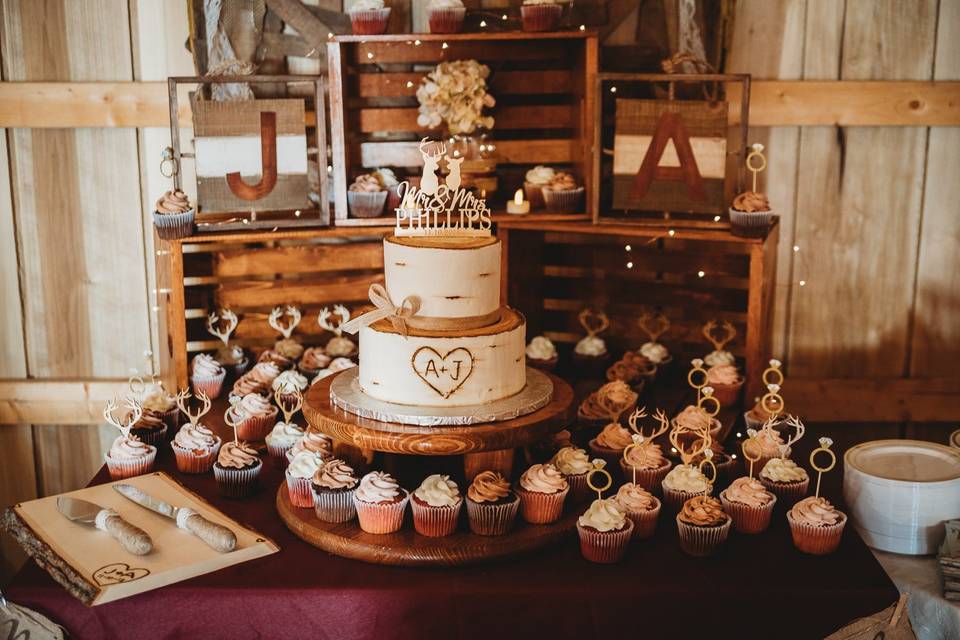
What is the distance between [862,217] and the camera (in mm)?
3869

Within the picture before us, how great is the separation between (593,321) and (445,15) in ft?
4.02

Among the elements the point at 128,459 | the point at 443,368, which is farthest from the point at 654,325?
the point at 128,459

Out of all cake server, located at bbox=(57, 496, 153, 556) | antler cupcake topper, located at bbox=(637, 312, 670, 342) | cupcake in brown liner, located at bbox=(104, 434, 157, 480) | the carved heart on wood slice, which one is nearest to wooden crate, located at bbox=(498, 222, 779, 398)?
antler cupcake topper, located at bbox=(637, 312, 670, 342)

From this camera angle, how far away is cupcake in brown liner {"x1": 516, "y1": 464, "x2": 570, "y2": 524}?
8.24 ft

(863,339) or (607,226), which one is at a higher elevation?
(607,226)

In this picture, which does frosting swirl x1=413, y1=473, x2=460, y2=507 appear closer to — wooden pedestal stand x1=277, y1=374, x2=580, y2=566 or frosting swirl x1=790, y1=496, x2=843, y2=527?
wooden pedestal stand x1=277, y1=374, x2=580, y2=566

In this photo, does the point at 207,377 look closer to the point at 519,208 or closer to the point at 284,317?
the point at 284,317

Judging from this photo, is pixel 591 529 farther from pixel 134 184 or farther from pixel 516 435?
pixel 134 184

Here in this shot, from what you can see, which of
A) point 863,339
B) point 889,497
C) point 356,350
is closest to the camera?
point 889,497

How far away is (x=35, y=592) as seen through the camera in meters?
2.28

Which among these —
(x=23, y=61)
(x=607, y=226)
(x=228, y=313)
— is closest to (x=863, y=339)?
(x=607, y=226)

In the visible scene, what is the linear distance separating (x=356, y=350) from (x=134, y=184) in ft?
3.51

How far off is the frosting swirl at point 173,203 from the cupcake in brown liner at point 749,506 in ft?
6.25

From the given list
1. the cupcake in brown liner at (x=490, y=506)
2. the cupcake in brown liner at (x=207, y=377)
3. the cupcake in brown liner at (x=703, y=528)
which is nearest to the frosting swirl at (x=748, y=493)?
the cupcake in brown liner at (x=703, y=528)
